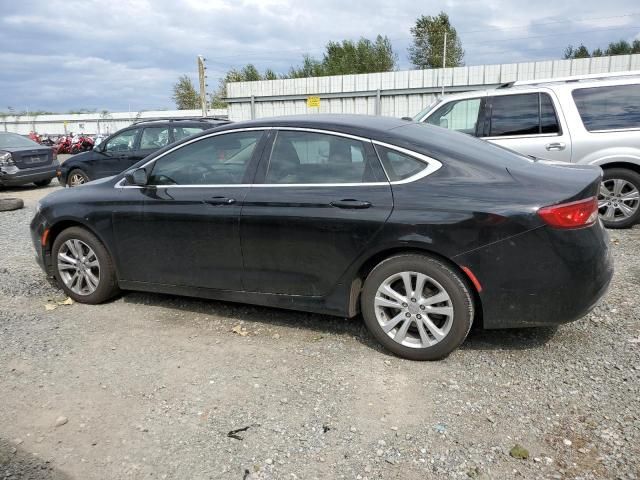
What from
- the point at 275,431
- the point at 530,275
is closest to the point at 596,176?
the point at 530,275

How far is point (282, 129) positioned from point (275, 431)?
7.35 feet

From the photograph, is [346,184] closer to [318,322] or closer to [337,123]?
[337,123]

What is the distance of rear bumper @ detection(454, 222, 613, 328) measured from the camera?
10.5ft

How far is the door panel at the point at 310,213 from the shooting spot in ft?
11.8

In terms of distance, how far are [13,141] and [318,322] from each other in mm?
13142

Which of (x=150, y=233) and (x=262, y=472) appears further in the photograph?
(x=150, y=233)

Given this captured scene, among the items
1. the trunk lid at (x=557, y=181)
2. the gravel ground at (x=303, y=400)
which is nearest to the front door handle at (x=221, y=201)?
the gravel ground at (x=303, y=400)

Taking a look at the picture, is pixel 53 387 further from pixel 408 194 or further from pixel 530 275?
pixel 530 275

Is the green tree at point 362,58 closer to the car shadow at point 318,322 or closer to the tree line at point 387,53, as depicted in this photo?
the tree line at point 387,53

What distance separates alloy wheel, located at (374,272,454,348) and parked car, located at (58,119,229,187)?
27.9 feet

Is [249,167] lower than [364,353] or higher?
higher

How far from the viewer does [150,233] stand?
4.40 metres

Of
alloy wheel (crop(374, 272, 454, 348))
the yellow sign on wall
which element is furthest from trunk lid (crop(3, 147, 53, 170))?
alloy wheel (crop(374, 272, 454, 348))

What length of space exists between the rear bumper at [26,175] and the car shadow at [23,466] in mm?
12271
